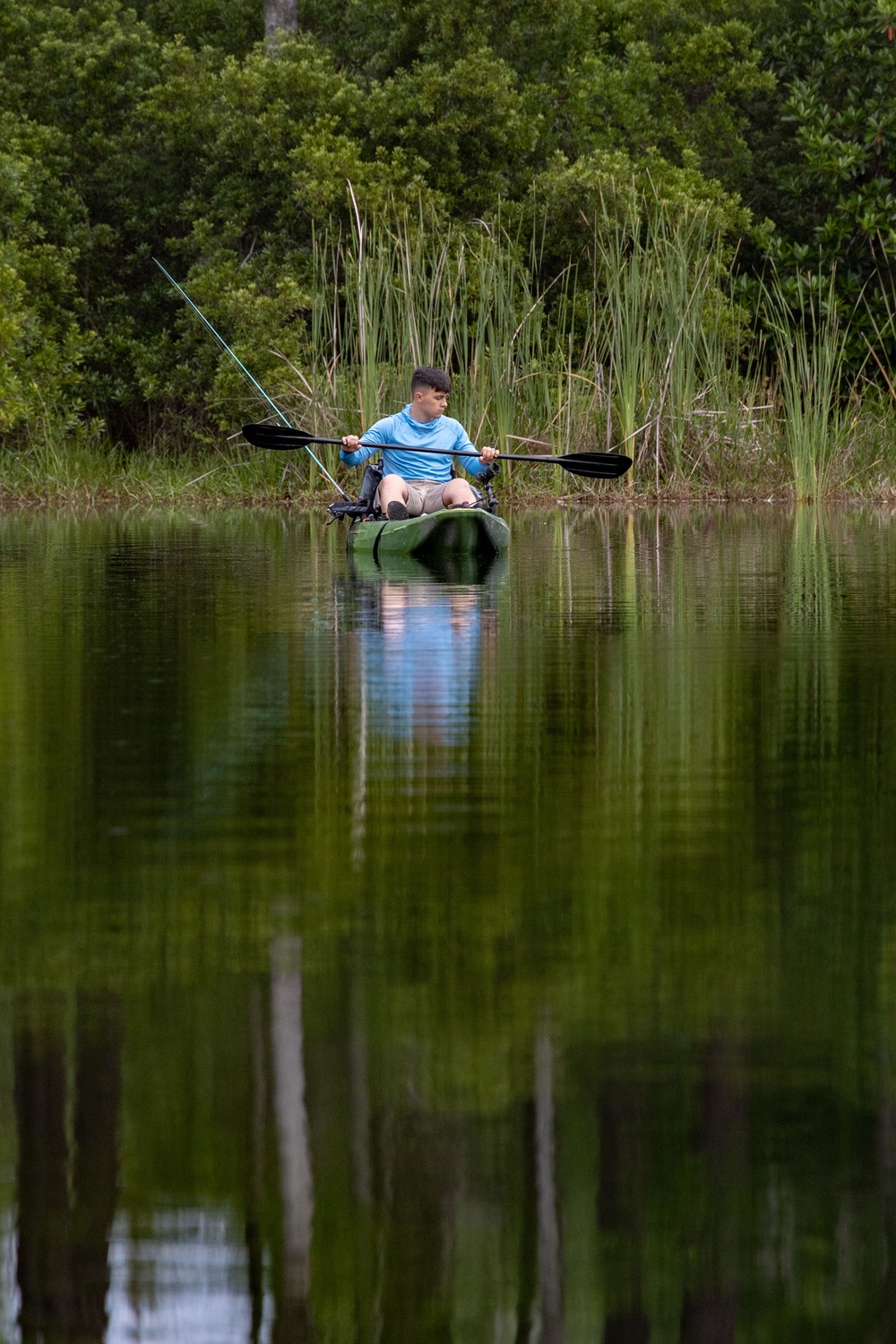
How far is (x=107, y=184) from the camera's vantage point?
84.1ft

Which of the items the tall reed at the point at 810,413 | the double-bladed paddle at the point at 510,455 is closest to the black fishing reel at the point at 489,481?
the double-bladed paddle at the point at 510,455

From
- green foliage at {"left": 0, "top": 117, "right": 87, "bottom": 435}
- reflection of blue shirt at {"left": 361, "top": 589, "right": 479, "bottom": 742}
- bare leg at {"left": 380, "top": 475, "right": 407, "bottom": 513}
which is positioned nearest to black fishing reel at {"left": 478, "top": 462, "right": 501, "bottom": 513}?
bare leg at {"left": 380, "top": 475, "right": 407, "bottom": 513}

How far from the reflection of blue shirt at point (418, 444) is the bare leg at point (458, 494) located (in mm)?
109

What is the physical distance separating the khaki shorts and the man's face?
17.5 inches

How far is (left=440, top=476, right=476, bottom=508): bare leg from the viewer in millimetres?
12703

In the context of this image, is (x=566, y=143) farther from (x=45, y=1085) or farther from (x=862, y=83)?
(x=45, y=1085)

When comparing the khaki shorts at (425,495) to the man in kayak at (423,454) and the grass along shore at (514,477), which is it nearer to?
the man in kayak at (423,454)

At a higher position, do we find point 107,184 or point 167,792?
point 107,184

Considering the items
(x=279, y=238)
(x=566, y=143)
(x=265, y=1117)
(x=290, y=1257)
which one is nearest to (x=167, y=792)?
(x=265, y=1117)

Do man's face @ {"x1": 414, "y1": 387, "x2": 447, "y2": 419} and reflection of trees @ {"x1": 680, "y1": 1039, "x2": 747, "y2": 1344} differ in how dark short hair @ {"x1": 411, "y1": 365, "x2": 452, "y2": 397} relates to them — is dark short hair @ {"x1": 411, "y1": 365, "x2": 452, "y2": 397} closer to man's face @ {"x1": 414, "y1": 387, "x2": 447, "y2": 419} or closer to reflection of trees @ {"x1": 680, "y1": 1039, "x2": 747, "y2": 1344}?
man's face @ {"x1": 414, "y1": 387, "x2": 447, "y2": 419}

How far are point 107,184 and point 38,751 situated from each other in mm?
22244

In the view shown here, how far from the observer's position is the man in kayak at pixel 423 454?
1266 centimetres

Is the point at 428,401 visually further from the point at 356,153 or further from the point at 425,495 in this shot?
the point at 356,153

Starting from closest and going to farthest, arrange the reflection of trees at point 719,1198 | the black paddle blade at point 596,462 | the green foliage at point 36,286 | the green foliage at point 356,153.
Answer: the reflection of trees at point 719,1198 < the black paddle blade at point 596,462 < the green foliage at point 36,286 < the green foliage at point 356,153
